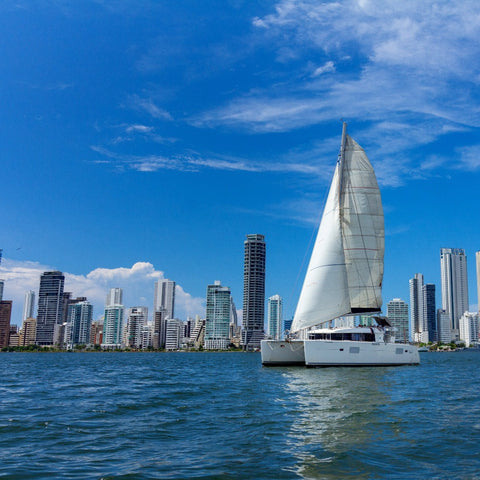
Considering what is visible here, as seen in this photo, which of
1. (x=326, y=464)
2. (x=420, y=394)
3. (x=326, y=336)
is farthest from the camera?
(x=326, y=336)

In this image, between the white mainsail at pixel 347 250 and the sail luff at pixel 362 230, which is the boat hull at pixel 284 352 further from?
the sail luff at pixel 362 230

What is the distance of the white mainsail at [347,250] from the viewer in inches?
1978

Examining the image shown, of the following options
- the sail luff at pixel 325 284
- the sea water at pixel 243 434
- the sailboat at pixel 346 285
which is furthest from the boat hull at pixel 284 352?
the sea water at pixel 243 434

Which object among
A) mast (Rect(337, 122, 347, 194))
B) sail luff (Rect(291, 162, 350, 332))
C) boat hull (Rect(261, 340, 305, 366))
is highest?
mast (Rect(337, 122, 347, 194))

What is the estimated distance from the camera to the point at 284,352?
50156 mm

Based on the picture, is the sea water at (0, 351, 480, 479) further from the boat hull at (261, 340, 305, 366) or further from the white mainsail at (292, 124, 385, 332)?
the white mainsail at (292, 124, 385, 332)

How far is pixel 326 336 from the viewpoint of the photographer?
47719 mm

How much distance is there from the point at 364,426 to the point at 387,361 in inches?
1306

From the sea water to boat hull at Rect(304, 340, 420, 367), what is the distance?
49.4 ft

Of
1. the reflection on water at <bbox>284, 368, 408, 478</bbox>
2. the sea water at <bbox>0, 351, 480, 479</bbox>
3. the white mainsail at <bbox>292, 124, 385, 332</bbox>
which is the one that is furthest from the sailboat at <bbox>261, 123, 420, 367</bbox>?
the sea water at <bbox>0, 351, 480, 479</bbox>

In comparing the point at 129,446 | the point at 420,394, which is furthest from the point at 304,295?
the point at 129,446

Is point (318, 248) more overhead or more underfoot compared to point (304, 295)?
more overhead

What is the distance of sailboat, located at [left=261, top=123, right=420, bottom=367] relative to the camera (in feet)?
155

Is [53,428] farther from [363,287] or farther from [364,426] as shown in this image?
[363,287]
